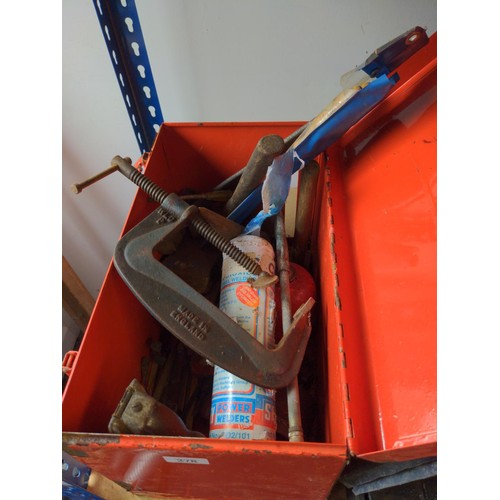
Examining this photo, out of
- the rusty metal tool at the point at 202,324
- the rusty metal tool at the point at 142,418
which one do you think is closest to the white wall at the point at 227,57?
the rusty metal tool at the point at 202,324

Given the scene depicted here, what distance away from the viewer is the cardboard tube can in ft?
1.64

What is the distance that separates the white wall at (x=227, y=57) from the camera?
0.76m

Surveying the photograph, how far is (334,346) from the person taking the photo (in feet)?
1.71

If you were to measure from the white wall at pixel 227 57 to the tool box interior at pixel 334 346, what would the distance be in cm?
21

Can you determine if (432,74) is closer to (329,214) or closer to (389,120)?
(389,120)

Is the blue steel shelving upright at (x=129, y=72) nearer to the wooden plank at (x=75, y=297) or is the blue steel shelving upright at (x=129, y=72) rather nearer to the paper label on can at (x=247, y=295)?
the paper label on can at (x=247, y=295)

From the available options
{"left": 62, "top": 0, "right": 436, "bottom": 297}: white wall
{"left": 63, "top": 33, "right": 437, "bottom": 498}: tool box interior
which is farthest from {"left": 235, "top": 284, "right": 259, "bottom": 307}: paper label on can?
{"left": 62, "top": 0, "right": 436, "bottom": 297}: white wall

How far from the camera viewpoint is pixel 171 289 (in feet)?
1.74

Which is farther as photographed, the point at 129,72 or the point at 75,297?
the point at 75,297

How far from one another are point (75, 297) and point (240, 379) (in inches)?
39.2

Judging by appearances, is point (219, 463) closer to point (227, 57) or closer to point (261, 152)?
point (261, 152)

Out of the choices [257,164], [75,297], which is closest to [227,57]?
[257,164]

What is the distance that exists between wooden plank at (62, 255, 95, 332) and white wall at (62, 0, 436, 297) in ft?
1.34

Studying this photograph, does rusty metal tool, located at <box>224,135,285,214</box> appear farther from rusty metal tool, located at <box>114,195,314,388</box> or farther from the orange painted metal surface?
the orange painted metal surface
